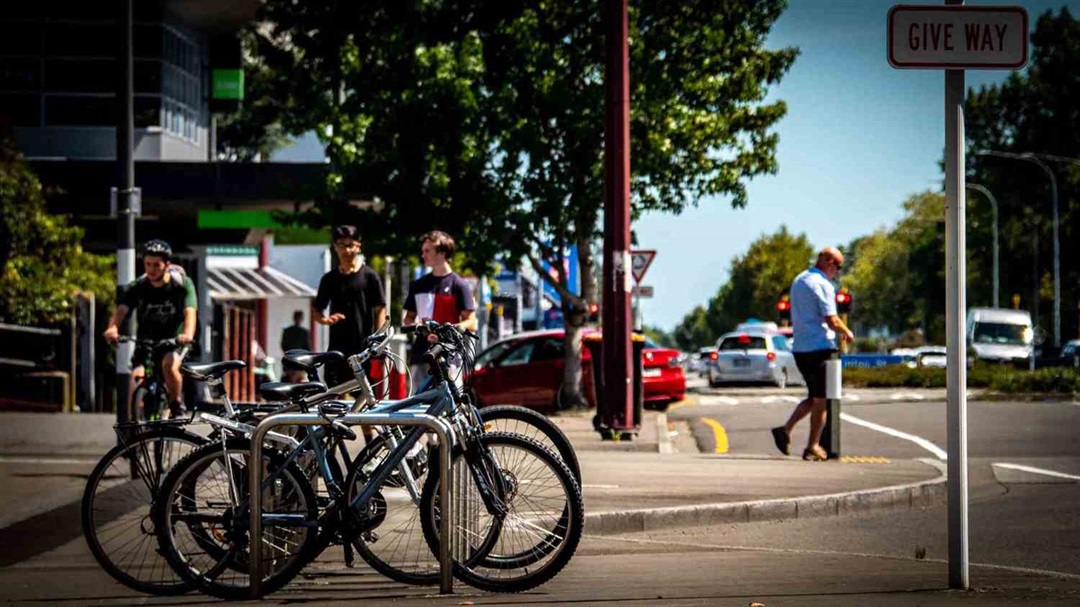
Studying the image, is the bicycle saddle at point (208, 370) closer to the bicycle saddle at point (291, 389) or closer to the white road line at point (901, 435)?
the bicycle saddle at point (291, 389)

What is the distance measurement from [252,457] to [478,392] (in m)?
19.2

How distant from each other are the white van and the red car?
86.3ft

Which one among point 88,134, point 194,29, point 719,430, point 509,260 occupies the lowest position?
point 719,430

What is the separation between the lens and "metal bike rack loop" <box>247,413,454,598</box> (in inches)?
286

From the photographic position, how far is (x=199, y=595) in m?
7.66

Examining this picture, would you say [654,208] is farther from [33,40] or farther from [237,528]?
[237,528]

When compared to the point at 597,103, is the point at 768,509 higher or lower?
lower

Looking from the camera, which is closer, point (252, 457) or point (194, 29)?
point (252, 457)

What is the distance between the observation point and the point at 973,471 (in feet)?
47.4

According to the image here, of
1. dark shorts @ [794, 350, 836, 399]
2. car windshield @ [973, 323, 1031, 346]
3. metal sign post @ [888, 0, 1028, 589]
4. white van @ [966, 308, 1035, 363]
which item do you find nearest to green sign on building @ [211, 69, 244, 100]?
dark shorts @ [794, 350, 836, 399]

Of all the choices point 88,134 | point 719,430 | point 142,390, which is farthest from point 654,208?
point 142,390

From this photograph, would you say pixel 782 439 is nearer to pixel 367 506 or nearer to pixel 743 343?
pixel 367 506

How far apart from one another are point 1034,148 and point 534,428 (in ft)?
246

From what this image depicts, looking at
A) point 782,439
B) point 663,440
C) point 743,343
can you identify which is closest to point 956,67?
point 782,439
